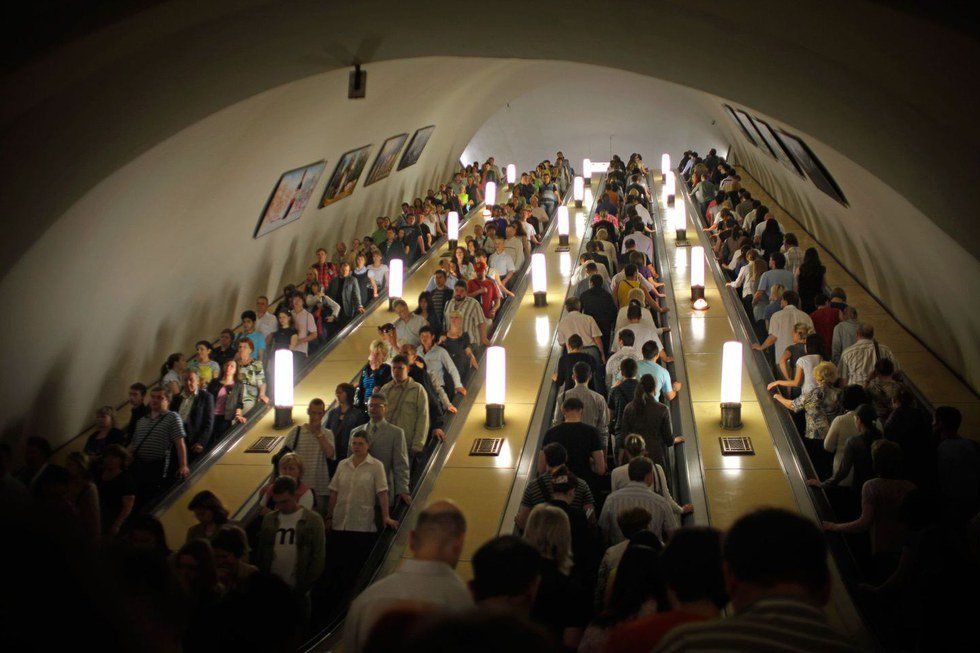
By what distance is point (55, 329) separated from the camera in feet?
36.5

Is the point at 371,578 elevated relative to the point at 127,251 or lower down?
lower down

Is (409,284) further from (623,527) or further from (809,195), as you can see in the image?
(623,527)

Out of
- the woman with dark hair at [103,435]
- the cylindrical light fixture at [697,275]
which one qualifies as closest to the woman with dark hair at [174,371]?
the woman with dark hair at [103,435]

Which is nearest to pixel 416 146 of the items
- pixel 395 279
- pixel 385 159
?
pixel 385 159

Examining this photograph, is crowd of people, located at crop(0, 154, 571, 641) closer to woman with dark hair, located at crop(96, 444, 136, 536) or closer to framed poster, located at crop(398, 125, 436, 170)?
woman with dark hair, located at crop(96, 444, 136, 536)

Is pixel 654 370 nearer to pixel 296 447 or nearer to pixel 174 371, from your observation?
pixel 296 447

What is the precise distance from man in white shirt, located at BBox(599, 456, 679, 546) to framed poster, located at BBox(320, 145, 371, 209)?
1283 cm

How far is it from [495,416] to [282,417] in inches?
105

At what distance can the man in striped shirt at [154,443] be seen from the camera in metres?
9.09

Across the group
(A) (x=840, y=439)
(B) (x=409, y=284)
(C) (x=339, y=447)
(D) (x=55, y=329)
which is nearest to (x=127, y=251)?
(D) (x=55, y=329)

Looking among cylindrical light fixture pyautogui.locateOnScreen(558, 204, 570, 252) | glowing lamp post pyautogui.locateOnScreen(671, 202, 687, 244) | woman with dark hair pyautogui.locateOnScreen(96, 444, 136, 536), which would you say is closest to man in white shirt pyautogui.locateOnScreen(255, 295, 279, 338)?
woman with dark hair pyautogui.locateOnScreen(96, 444, 136, 536)

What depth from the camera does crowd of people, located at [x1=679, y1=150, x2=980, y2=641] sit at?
5.56 metres

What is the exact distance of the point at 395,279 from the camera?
15.4 m

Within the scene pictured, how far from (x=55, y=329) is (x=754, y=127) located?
1430 cm
